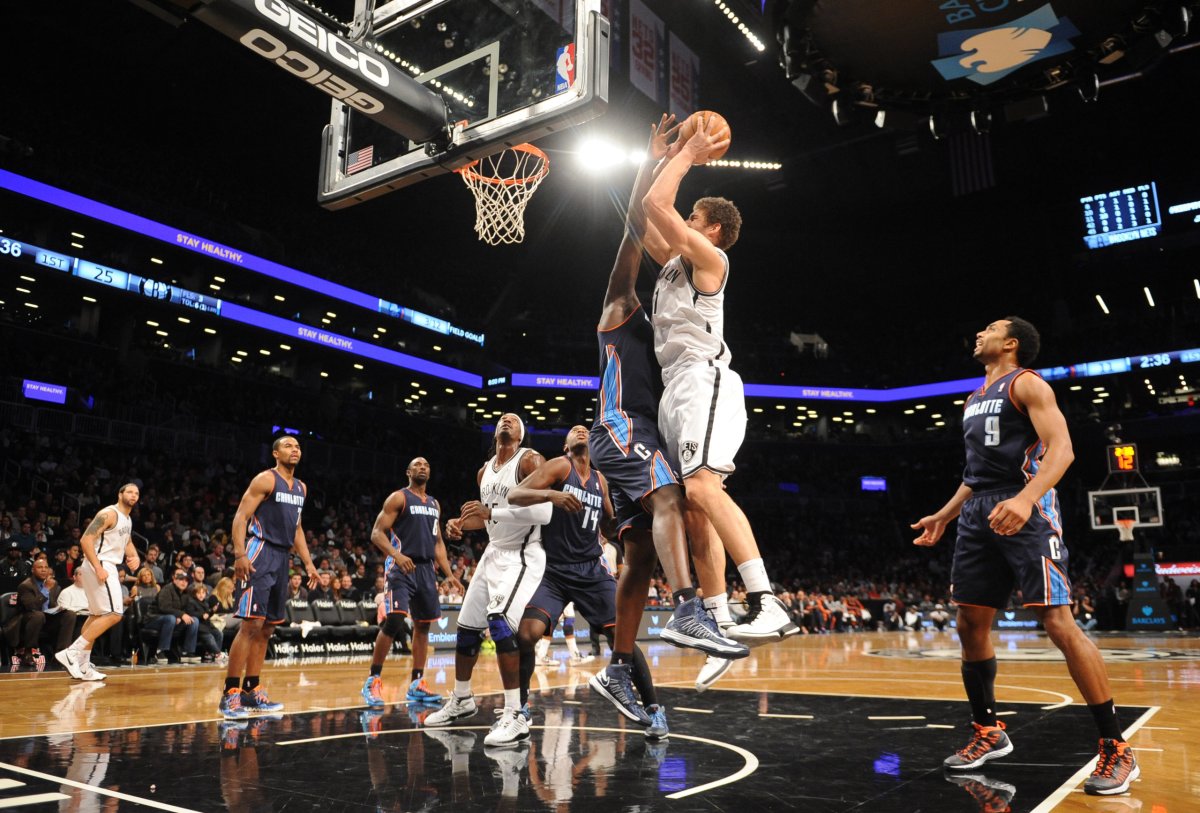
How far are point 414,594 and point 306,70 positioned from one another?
4699 millimetres

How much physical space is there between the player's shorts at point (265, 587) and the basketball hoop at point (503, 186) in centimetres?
481

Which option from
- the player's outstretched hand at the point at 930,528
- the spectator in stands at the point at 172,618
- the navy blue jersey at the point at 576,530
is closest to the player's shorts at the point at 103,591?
the spectator in stands at the point at 172,618

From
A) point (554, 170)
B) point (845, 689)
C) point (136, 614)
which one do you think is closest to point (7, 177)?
point (554, 170)

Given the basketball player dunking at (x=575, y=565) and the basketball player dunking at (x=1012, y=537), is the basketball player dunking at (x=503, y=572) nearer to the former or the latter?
the basketball player dunking at (x=575, y=565)

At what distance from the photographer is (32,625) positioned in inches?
440

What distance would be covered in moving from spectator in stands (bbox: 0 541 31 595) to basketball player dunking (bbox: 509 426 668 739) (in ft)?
30.7

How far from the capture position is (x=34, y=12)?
21.2 metres

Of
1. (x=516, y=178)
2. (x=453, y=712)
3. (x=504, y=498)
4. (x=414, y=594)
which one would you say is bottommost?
(x=453, y=712)

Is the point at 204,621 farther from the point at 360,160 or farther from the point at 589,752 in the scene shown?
the point at 589,752

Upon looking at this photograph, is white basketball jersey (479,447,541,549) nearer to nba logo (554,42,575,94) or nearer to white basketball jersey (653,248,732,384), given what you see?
white basketball jersey (653,248,732,384)

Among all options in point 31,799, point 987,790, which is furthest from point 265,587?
point 987,790

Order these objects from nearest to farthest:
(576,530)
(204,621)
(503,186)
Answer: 1. (576,530)
2. (503,186)
3. (204,621)

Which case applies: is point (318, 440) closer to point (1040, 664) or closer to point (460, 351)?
point (460, 351)

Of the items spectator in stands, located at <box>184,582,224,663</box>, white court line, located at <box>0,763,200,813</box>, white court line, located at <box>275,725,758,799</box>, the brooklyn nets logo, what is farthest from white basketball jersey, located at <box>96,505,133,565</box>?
the brooklyn nets logo
